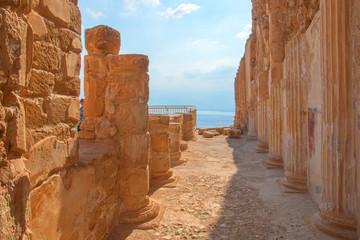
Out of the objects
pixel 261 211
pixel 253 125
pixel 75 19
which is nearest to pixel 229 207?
pixel 261 211

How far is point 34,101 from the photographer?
1736mm

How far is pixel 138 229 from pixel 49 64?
2.56m

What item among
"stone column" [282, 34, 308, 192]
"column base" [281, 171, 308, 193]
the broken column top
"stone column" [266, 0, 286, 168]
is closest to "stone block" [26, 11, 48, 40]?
the broken column top

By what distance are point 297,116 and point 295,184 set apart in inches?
53.5

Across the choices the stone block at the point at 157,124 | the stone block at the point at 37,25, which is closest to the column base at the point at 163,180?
the stone block at the point at 157,124

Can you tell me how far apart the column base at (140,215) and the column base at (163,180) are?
1486 mm

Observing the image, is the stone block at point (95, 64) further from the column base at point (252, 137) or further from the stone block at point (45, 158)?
the column base at point (252, 137)

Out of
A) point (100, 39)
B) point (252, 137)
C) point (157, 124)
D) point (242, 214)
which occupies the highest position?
point (100, 39)

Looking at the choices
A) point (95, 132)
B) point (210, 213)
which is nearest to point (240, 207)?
point (210, 213)

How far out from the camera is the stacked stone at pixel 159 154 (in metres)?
5.51

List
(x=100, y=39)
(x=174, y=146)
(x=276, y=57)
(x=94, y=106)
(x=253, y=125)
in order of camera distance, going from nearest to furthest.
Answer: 1. (x=100, y=39)
2. (x=94, y=106)
3. (x=276, y=57)
4. (x=174, y=146)
5. (x=253, y=125)

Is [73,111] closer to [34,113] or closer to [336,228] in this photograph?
[34,113]

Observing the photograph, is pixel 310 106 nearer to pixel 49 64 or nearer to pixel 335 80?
pixel 335 80

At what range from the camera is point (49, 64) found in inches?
74.7
